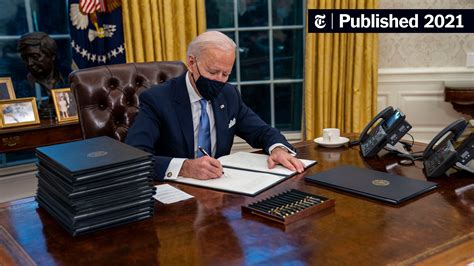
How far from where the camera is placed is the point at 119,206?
118 cm

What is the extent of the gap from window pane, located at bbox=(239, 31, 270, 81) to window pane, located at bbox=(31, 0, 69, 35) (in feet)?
4.22

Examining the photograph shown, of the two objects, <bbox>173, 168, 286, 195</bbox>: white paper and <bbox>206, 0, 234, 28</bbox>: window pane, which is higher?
<bbox>206, 0, 234, 28</bbox>: window pane

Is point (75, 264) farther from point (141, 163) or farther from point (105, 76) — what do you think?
point (105, 76)

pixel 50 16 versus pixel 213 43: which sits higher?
pixel 50 16

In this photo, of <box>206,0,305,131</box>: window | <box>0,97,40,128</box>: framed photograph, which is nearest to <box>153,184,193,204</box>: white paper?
<box>0,97,40,128</box>: framed photograph

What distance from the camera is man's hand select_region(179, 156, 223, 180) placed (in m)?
1.54

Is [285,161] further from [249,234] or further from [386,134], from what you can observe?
[249,234]

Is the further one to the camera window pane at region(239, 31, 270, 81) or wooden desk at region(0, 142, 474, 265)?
window pane at region(239, 31, 270, 81)

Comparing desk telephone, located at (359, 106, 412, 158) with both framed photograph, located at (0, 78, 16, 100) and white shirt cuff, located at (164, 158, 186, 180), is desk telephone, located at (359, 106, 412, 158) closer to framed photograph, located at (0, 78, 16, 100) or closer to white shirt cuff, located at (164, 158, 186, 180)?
white shirt cuff, located at (164, 158, 186, 180)

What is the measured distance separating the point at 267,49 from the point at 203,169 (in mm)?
2299

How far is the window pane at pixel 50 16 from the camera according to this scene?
3152mm

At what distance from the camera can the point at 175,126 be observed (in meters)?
1.96

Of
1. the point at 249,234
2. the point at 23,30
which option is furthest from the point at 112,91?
the point at 23,30

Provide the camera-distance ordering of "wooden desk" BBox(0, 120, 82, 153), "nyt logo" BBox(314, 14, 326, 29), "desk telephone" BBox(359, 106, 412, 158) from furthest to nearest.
→ "nyt logo" BBox(314, 14, 326, 29)
"wooden desk" BBox(0, 120, 82, 153)
"desk telephone" BBox(359, 106, 412, 158)
